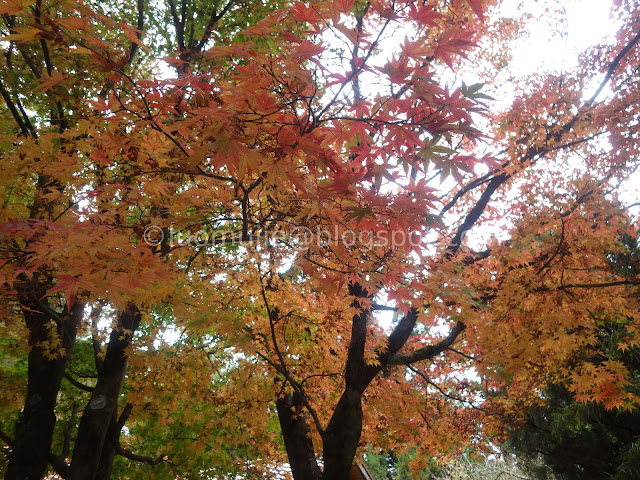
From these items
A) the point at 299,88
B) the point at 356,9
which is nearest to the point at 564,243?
the point at 356,9

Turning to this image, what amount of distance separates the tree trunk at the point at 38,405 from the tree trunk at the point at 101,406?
43 centimetres

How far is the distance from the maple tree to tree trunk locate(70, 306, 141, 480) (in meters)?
0.03

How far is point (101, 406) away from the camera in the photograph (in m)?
5.02

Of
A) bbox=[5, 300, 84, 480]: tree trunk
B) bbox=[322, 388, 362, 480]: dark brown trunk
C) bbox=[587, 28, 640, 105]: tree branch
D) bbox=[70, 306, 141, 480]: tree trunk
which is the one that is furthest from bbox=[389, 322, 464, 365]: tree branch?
bbox=[5, 300, 84, 480]: tree trunk

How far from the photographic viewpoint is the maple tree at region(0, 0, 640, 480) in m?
2.03

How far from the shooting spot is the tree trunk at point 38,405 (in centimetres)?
481

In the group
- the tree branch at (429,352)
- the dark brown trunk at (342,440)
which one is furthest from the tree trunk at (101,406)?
the tree branch at (429,352)

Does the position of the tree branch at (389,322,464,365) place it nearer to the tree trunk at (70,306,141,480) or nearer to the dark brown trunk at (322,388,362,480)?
the dark brown trunk at (322,388,362,480)

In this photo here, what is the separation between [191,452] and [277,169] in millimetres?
6815

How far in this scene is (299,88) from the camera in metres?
1.82

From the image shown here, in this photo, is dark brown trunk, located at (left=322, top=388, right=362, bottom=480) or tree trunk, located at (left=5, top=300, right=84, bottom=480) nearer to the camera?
dark brown trunk, located at (left=322, top=388, right=362, bottom=480)

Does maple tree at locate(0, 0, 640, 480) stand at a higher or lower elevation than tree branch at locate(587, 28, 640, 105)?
lower

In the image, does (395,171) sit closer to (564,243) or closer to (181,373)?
(564,243)

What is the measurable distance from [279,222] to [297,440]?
486cm
